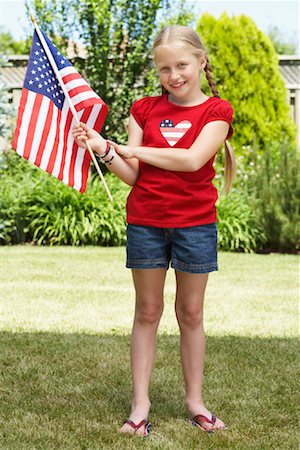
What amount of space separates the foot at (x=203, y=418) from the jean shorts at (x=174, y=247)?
23.2 inches

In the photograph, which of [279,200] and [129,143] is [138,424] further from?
[279,200]

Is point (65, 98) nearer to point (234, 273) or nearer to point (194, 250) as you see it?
point (194, 250)

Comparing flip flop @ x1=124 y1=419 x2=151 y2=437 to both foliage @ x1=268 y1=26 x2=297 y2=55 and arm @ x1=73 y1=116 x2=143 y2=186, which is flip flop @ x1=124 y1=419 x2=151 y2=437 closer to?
arm @ x1=73 y1=116 x2=143 y2=186

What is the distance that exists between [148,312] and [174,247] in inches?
11.4

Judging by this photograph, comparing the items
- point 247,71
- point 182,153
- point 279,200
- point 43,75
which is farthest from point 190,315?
point 247,71

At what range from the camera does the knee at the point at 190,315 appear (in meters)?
3.46

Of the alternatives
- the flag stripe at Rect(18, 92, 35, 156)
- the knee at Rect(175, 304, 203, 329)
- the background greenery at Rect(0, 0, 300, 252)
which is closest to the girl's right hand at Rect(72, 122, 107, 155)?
the flag stripe at Rect(18, 92, 35, 156)

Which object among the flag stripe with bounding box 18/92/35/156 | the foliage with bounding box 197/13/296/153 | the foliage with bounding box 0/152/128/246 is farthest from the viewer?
the foliage with bounding box 197/13/296/153

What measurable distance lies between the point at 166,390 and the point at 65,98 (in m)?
1.48

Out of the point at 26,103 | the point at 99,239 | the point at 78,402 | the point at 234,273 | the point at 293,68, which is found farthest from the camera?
the point at 293,68

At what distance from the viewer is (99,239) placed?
1122 cm

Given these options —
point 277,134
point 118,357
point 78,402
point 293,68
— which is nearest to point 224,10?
point 277,134

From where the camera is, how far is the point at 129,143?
338 centimetres

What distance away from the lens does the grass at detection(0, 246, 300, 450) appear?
3421mm
